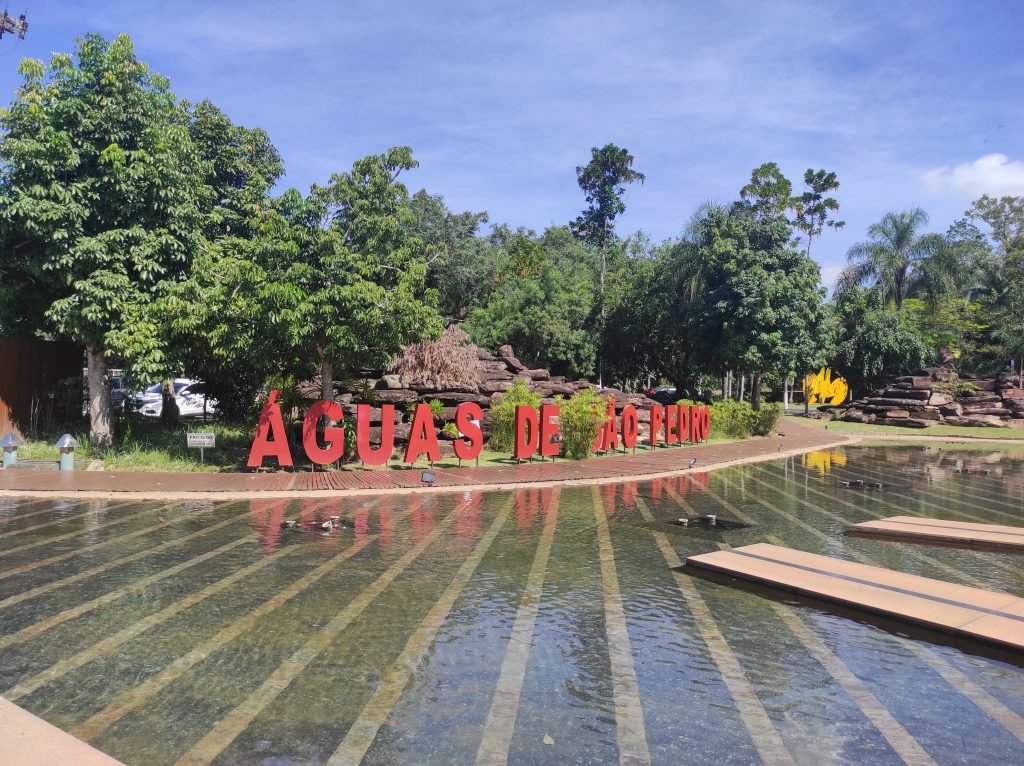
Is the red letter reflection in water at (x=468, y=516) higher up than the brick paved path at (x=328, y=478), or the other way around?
the brick paved path at (x=328, y=478)

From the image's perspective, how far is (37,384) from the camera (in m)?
18.9

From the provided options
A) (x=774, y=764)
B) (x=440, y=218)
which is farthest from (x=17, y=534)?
(x=440, y=218)

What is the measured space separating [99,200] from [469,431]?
9.94 metres

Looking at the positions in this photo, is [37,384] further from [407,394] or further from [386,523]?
[386,523]

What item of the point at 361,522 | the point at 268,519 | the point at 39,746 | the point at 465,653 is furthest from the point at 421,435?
the point at 39,746

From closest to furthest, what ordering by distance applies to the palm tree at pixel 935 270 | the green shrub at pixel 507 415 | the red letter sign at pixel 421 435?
the red letter sign at pixel 421 435 < the green shrub at pixel 507 415 < the palm tree at pixel 935 270

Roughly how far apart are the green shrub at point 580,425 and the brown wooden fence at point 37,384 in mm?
13386

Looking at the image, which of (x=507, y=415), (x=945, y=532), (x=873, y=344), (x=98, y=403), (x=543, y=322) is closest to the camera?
(x=945, y=532)

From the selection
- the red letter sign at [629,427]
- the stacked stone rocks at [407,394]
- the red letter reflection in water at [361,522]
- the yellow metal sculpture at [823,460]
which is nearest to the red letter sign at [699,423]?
the yellow metal sculpture at [823,460]

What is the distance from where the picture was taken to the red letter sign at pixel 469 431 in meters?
16.6

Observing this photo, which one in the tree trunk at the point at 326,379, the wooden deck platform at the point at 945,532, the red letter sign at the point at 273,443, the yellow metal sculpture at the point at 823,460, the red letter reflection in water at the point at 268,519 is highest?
the tree trunk at the point at 326,379

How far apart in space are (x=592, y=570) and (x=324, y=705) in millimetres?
4065

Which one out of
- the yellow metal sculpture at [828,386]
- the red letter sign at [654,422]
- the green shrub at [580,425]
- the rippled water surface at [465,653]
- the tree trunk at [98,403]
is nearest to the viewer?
the rippled water surface at [465,653]

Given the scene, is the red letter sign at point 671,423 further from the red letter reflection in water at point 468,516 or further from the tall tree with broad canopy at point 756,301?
the red letter reflection in water at point 468,516
